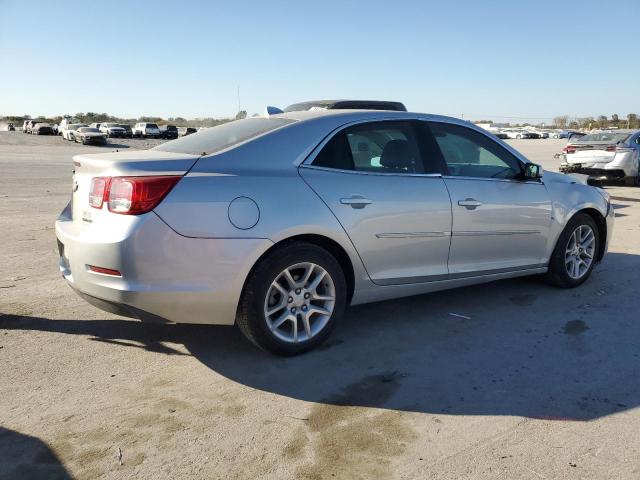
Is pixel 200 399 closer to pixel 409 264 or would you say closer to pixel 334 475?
pixel 334 475

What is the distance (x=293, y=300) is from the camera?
376 cm

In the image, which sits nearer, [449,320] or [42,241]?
[449,320]

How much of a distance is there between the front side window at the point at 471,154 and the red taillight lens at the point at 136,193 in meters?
2.30

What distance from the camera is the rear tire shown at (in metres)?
5.32

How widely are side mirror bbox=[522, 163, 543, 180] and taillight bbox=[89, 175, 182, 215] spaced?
3.06 m

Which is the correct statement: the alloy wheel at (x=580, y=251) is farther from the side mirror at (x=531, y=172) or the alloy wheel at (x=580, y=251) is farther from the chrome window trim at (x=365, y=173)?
the chrome window trim at (x=365, y=173)

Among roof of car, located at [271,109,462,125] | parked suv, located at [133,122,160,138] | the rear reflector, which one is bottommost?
the rear reflector

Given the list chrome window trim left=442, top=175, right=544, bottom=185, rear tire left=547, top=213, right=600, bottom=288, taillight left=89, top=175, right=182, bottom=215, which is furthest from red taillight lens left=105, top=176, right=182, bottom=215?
rear tire left=547, top=213, right=600, bottom=288

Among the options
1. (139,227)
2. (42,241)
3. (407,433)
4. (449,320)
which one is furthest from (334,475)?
(42,241)

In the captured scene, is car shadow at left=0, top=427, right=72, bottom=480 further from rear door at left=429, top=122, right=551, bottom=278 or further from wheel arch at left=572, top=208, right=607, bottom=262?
wheel arch at left=572, top=208, right=607, bottom=262

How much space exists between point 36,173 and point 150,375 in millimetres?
14953

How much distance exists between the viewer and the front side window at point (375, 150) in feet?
13.1

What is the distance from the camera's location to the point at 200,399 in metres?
3.23

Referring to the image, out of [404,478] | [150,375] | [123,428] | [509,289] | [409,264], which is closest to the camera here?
[404,478]
